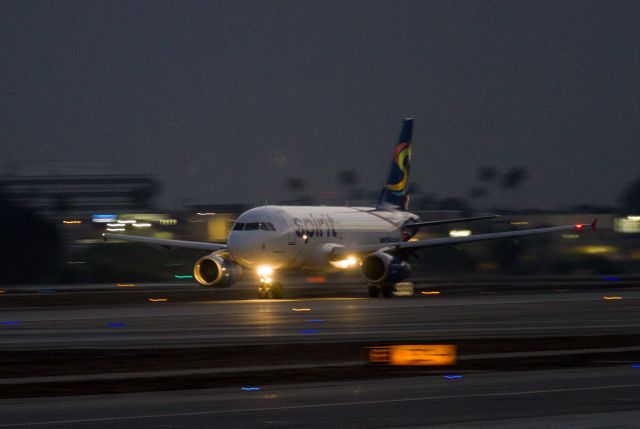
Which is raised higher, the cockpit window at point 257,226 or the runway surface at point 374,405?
the cockpit window at point 257,226

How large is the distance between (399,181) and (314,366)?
3733 cm

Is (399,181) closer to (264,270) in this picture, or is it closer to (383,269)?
Result: (383,269)

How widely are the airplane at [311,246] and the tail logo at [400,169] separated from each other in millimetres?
3362

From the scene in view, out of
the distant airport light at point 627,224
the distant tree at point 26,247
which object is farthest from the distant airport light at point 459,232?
the distant tree at point 26,247

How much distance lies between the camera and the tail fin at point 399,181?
56.4 meters

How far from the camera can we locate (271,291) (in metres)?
44.9

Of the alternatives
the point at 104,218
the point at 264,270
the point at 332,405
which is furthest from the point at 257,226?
the point at 104,218

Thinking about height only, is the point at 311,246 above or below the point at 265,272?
above

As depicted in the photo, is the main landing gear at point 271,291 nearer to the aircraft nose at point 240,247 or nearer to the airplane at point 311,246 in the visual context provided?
the airplane at point 311,246

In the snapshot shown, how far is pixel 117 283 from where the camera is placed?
68.3 metres

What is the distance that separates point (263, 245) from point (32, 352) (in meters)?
22.7

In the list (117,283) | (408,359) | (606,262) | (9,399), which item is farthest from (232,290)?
(9,399)

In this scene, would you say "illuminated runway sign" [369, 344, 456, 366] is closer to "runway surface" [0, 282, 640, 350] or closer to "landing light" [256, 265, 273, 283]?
"runway surface" [0, 282, 640, 350]

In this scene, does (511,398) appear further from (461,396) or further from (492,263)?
(492,263)
